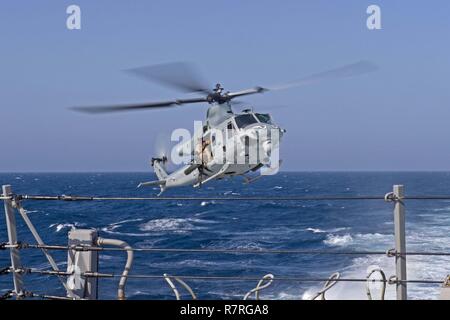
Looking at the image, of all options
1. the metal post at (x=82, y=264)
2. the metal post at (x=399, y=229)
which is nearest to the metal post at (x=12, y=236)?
the metal post at (x=82, y=264)

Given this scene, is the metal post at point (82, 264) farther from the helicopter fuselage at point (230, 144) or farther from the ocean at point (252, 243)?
the ocean at point (252, 243)

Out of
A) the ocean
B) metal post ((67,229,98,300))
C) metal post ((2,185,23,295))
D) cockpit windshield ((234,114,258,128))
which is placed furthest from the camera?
the ocean

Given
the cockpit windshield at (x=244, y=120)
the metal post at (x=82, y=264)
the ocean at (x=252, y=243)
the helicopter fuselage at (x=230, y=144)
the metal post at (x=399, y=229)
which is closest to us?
the metal post at (x=399, y=229)

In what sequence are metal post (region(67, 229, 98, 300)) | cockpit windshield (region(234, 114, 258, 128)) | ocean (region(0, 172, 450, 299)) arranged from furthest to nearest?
ocean (region(0, 172, 450, 299)) → cockpit windshield (region(234, 114, 258, 128)) → metal post (region(67, 229, 98, 300))

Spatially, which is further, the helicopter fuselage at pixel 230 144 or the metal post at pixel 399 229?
the helicopter fuselage at pixel 230 144

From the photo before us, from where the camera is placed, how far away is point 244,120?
18.3 meters

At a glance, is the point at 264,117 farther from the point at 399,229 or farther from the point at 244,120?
the point at 399,229

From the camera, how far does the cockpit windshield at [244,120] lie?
717 inches

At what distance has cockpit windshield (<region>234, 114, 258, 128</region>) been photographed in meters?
18.2

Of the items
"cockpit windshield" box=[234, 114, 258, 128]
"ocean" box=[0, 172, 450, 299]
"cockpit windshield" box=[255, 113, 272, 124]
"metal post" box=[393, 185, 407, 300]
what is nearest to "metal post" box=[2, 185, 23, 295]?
"metal post" box=[393, 185, 407, 300]

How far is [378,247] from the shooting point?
120ft

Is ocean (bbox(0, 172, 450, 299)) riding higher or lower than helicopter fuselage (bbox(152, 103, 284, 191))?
lower

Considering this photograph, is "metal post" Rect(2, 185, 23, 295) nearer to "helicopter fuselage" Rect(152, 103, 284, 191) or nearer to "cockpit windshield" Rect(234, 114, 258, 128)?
"helicopter fuselage" Rect(152, 103, 284, 191)
